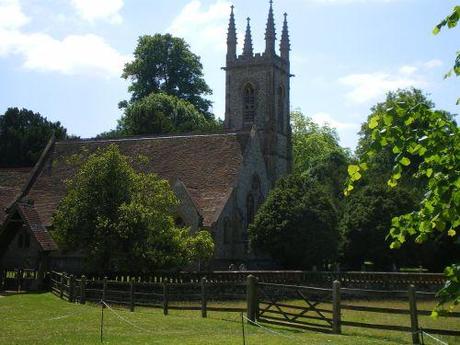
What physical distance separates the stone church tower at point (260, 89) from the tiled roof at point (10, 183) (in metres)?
19.1

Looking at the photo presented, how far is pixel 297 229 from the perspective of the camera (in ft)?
127

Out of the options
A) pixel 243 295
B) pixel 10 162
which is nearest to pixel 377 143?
pixel 243 295

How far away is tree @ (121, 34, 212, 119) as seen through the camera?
75562 millimetres

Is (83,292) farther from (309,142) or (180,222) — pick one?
(309,142)

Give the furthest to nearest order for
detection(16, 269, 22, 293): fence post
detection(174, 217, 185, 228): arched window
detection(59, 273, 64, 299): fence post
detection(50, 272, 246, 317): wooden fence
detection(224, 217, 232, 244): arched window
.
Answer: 1. detection(224, 217, 232, 244): arched window
2. detection(174, 217, 185, 228): arched window
3. detection(16, 269, 22, 293): fence post
4. detection(59, 273, 64, 299): fence post
5. detection(50, 272, 246, 317): wooden fence

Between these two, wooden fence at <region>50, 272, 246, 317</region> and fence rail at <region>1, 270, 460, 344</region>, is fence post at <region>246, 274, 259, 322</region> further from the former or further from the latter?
wooden fence at <region>50, 272, 246, 317</region>

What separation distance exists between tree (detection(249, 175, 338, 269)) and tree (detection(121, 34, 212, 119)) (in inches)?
1530

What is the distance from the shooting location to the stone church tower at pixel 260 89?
5706cm

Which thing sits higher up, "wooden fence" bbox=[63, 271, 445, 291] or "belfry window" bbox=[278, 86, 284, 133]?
"belfry window" bbox=[278, 86, 284, 133]

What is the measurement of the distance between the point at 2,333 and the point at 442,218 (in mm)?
14007

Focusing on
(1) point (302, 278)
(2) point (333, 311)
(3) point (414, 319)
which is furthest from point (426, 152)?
(1) point (302, 278)

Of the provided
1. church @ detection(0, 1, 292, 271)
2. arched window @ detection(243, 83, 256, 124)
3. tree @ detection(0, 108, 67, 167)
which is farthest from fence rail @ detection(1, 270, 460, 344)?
tree @ detection(0, 108, 67, 167)

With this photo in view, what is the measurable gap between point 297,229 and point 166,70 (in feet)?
140

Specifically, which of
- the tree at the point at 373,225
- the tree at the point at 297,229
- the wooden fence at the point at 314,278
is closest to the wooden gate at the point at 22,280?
the wooden fence at the point at 314,278
